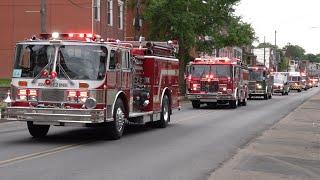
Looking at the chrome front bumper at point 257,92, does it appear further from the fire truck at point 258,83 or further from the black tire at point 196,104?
the black tire at point 196,104

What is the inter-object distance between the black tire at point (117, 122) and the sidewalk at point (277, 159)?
3.39 meters

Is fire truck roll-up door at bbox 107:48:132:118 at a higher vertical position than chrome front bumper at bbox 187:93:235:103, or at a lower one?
higher

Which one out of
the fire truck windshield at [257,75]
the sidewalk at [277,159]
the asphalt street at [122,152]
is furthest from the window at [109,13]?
the sidewalk at [277,159]

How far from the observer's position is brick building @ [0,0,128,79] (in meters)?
41.1

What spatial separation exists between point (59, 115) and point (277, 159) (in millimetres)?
5213

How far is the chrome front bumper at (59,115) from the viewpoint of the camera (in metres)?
14.4

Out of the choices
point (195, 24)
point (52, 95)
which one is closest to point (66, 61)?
point (52, 95)

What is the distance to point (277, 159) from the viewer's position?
1270 centimetres

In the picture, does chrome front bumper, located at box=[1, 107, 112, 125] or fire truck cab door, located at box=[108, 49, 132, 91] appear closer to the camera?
chrome front bumper, located at box=[1, 107, 112, 125]

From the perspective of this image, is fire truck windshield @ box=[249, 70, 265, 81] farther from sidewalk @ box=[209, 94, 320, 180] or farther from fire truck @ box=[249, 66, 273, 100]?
sidewalk @ box=[209, 94, 320, 180]

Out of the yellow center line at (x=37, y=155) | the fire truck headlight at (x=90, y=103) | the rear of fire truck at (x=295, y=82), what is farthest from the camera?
the rear of fire truck at (x=295, y=82)

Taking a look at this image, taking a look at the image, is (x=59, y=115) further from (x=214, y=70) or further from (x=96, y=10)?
(x=96, y=10)

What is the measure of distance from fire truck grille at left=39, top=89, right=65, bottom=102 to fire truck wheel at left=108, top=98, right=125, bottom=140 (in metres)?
1.58

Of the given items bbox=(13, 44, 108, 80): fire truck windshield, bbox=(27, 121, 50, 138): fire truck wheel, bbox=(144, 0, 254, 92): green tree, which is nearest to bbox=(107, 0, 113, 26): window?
bbox=(144, 0, 254, 92): green tree
